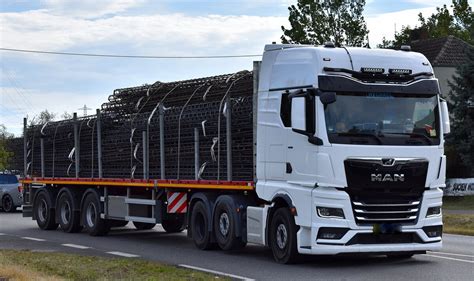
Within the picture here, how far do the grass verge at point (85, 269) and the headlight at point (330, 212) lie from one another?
1919mm

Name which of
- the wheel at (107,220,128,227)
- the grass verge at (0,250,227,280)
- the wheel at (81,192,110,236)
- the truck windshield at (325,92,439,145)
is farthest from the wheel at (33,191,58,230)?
the truck windshield at (325,92,439,145)

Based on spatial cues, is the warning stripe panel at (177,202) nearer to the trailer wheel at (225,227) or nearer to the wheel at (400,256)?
the trailer wheel at (225,227)

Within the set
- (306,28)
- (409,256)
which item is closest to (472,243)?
(409,256)

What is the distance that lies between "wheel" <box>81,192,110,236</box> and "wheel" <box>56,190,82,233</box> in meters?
0.38

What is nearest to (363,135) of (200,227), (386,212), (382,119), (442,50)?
(382,119)

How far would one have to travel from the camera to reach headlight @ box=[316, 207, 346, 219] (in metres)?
13.4

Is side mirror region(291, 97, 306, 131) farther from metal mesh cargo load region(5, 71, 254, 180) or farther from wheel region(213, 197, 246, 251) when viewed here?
wheel region(213, 197, 246, 251)

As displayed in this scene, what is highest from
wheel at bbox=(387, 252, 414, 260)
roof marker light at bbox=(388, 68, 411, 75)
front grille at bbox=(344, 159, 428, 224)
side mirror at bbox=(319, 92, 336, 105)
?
roof marker light at bbox=(388, 68, 411, 75)

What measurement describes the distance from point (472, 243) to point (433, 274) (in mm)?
5830

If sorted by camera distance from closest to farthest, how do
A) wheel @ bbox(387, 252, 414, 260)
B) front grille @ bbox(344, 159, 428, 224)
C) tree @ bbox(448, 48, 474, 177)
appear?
1. front grille @ bbox(344, 159, 428, 224)
2. wheel @ bbox(387, 252, 414, 260)
3. tree @ bbox(448, 48, 474, 177)

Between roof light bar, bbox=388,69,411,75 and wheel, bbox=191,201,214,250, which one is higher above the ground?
roof light bar, bbox=388,69,411,75

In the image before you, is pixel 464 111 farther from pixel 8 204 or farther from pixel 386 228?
pixel 386 228

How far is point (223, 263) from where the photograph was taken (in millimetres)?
14742

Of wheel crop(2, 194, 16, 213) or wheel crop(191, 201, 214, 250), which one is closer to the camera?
wheel crop(191, 201, 214, 250)
